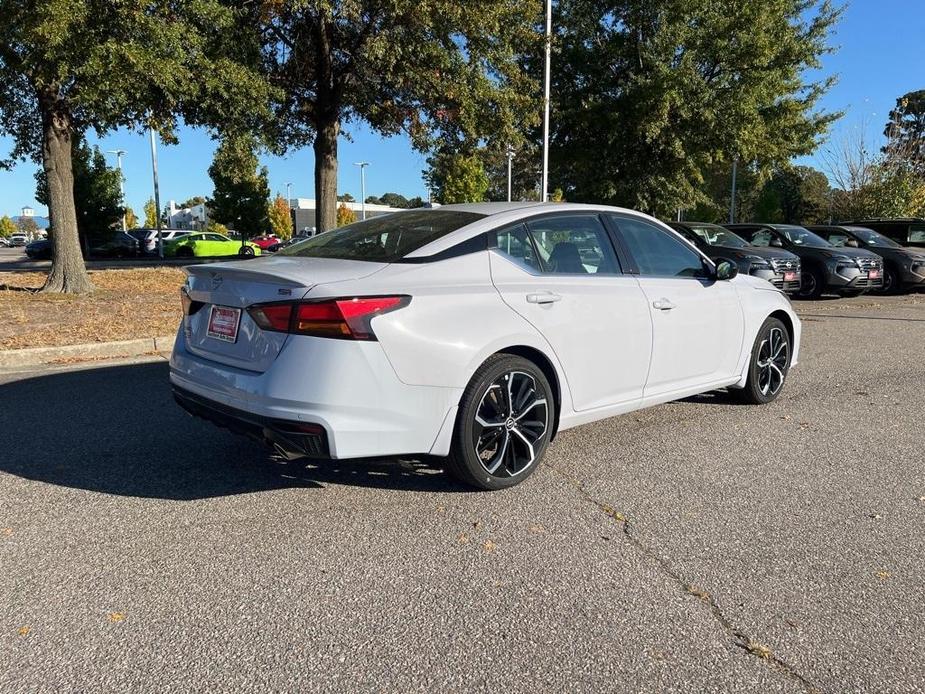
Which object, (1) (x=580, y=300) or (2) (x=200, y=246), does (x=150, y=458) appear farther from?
(2) (x=200, y=246)

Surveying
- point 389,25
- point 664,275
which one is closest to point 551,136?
point 389,25

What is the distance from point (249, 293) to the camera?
3.54 metres

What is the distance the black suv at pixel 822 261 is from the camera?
14.9 meters

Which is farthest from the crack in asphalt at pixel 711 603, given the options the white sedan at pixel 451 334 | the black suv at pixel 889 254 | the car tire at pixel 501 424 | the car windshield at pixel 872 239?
the car windshield at pixel 872 239

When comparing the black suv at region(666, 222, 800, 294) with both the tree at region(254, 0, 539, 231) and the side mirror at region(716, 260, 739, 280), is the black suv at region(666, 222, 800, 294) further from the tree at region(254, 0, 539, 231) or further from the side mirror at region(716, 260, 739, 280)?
the side mirror at region(716, 260, 739, 280)

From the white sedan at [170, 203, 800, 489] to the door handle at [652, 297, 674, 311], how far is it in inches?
0.4

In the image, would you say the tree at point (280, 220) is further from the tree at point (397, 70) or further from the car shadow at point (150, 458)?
the car shadow at point (150, 458)

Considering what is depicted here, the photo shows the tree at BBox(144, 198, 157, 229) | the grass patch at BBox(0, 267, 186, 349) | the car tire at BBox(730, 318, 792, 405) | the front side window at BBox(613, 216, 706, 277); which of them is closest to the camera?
the front side window at BBox(613, 216, 706, 277)

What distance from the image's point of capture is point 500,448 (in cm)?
390

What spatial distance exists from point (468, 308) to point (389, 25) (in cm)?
1155

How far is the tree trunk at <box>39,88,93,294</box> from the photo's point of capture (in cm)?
1270

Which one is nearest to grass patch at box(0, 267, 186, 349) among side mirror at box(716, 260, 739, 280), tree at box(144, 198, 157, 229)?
side mirror at box(716, 260, 739, 280)

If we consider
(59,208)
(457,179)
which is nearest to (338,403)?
(59,208)

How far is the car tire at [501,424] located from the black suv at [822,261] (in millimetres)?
13159
